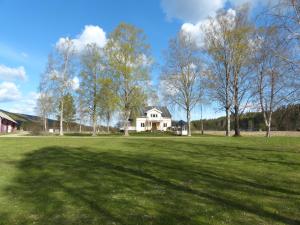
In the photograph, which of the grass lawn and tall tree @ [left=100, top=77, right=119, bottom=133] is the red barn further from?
the grass lawn

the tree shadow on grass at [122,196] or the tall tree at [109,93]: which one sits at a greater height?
the tall tree at [109,93]

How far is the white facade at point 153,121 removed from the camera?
8319 cm

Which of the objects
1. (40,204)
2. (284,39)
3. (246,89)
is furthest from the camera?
(246,89)

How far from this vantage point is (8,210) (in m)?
7.55

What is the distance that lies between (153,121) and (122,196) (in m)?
74.5

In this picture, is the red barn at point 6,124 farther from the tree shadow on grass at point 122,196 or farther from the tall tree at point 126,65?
the tree shadow on grass at point 122,196

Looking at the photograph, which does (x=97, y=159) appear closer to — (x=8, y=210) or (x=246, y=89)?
(x=8, y=210)

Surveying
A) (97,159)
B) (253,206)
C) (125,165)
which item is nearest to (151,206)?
(253,206)

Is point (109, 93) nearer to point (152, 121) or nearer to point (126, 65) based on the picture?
point (126, 65)

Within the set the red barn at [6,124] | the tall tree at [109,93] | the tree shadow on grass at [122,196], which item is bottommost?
the tree shadow on grass at [122,196]

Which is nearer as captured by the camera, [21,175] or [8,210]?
[8,210]

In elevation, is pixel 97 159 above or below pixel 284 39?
below

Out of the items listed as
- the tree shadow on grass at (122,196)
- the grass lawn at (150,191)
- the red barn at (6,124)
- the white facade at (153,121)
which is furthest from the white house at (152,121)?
the tree shadow on grass at (122,196)

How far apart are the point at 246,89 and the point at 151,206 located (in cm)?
3557
